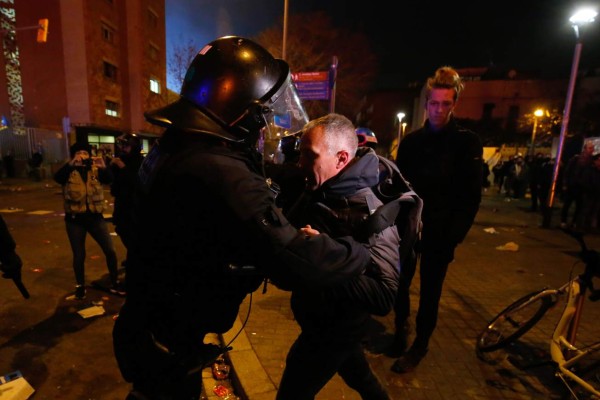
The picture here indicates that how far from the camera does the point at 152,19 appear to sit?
98.0 feet

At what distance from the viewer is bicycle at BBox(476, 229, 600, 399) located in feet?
7.97

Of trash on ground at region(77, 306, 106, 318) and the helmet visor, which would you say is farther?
trash on ground at region(77, 306, 106, 318)

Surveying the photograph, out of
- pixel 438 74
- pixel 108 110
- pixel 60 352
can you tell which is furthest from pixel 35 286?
pixel 108 110

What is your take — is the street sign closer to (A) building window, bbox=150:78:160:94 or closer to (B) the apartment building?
(B) the apartment building

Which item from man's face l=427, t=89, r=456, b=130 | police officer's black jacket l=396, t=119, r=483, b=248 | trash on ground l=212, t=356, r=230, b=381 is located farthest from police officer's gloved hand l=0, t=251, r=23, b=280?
man's face l=427, t=89, r=456, b=130

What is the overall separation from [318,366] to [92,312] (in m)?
3.26

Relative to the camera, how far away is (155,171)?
1185 mm

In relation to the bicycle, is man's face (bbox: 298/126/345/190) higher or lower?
higher

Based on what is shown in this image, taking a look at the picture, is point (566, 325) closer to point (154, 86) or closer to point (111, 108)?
point (111, 108)

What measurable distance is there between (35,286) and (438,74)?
5.35 m

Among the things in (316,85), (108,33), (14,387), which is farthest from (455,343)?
(108,33)

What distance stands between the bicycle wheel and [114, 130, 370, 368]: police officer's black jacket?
8.57 ft

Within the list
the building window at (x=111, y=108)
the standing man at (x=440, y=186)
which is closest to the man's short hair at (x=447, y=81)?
the standing man at (x=440, y=186)

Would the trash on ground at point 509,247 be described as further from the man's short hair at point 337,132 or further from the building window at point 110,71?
the building window at point 110,71
